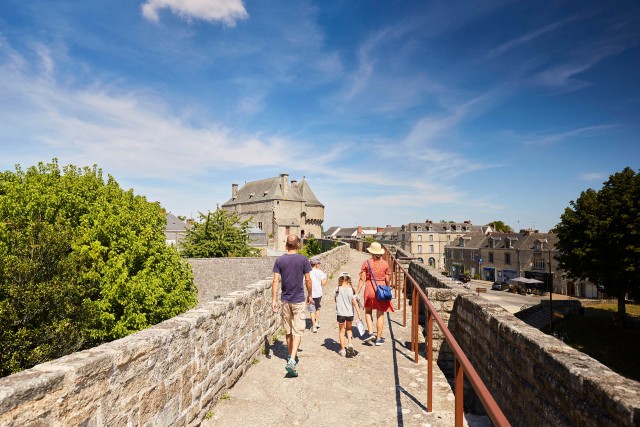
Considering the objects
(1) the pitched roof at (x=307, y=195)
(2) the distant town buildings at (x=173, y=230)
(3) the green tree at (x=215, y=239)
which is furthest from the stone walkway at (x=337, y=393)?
(1) the pitched roof at (x=307, y=195)

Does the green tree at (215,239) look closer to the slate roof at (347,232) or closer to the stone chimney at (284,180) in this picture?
the stone chimney at (284,180)

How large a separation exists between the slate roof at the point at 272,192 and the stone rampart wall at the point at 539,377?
56.9 meters

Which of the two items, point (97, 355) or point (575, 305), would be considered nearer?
point (97, 355)

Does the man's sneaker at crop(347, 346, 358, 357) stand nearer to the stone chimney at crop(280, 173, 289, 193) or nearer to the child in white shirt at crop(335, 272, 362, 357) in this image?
the child in white shirt at crop(335, 272, 362, 357)

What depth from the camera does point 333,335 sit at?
7816 millimetres

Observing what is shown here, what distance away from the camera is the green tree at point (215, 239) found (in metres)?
33.6

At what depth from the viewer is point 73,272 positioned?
18.7 m

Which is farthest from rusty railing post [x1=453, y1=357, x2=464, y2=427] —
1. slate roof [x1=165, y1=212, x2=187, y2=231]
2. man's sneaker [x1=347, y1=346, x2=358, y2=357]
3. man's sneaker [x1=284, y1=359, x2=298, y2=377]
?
slate roof [x1=165, y1=212, x2=187, y2=231]

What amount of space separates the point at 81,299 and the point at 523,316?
110ft

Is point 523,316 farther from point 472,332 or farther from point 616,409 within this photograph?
point 616,409

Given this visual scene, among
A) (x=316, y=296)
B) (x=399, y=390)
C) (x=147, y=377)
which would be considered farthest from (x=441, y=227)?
(x=147, y=377)

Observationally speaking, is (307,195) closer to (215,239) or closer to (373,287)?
(215,239)

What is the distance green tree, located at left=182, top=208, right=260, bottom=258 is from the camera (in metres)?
33.6

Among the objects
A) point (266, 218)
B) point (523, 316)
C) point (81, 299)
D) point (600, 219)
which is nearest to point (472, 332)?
point (81, 299)
